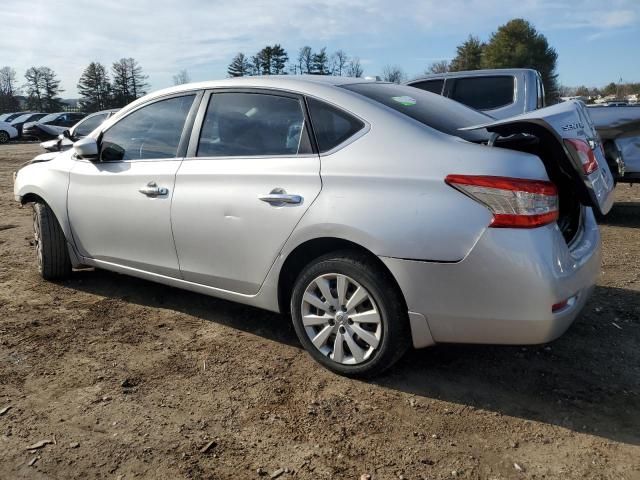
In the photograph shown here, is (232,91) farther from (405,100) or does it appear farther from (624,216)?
(624,216)

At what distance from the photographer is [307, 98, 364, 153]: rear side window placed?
305 cm

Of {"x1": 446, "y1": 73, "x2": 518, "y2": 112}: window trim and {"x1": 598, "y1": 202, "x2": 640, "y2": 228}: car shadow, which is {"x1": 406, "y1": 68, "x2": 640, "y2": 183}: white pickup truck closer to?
{"x1": 446, "y1": 73, "x2": 518, "y2": 112}: window trim

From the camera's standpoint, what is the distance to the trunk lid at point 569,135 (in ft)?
8.96

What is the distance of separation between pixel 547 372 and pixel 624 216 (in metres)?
5.34

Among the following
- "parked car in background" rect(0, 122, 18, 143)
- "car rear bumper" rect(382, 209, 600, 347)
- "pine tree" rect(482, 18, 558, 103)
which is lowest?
"parked car in background" rect(0, 122, 18, 143)

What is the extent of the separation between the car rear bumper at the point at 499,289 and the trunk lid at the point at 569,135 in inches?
11.8

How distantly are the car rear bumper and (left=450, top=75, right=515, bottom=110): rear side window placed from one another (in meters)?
5.31

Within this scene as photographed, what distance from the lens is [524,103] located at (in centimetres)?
742

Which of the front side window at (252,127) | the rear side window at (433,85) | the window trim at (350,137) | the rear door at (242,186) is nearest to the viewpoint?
the window trim at (350,137)

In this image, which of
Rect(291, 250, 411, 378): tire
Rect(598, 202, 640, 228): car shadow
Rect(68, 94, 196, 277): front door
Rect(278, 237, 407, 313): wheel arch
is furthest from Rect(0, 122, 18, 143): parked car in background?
Rect(291, 250, 411, 378): tire

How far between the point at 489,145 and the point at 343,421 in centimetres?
156

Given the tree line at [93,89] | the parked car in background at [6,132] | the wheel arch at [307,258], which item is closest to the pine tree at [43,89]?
the tree line at [93,89]

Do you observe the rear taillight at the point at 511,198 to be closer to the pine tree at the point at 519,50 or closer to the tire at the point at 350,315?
the tire at the point at 350,315

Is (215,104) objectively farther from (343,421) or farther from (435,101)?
(343,421)
